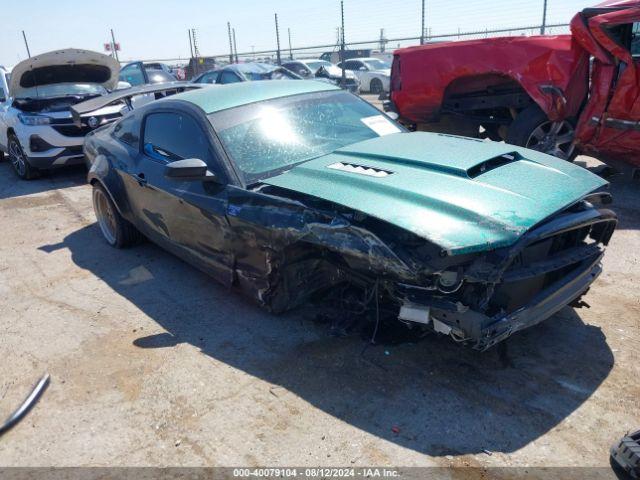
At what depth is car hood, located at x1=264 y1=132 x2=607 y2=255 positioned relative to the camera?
2598 mm

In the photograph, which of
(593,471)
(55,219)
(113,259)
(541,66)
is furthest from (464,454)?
(55,219)

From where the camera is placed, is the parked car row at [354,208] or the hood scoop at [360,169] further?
the hood scoop at [360,169]

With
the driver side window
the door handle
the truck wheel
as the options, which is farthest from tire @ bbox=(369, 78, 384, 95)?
the door handle

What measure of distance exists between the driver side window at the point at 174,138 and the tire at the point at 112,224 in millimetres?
963

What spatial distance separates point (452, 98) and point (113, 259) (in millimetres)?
5184

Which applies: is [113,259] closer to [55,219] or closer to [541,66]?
[55,219]

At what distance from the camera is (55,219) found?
6.58 meters

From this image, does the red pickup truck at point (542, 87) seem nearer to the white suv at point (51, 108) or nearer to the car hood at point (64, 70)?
the white suv at point (51, 108)

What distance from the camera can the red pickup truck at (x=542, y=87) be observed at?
567 centimetres

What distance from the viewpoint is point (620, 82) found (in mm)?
5699

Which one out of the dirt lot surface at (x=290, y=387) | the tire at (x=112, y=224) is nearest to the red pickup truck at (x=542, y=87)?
the dirt lot surface at (x=290, y=387)

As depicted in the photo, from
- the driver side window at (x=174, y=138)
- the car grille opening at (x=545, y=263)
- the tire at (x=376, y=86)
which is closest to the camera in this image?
the car grille opening at (x=545, y=263)

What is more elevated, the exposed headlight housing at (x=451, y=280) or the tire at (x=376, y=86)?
the exposed headlight housing at (x=451, y=280)

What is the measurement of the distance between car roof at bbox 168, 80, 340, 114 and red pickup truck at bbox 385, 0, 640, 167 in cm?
324
